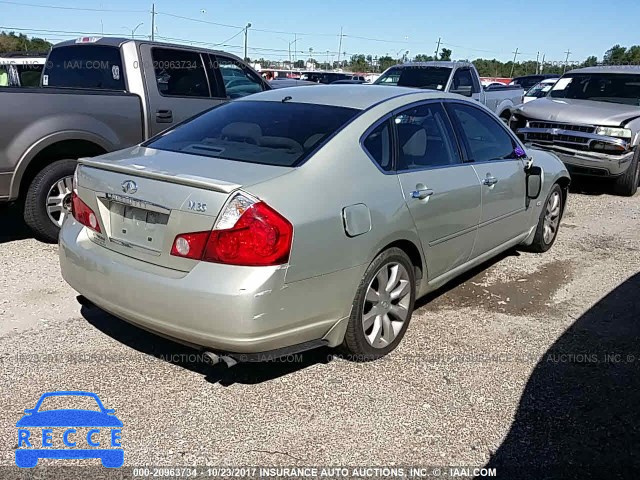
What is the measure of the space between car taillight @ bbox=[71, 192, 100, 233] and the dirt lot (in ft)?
2.66

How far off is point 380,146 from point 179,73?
3.77 m

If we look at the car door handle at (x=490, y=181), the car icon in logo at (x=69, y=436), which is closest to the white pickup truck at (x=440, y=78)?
the car door handle at (x=490, y=181)

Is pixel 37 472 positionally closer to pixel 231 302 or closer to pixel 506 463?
pixel 231 302

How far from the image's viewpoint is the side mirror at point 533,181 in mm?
5195

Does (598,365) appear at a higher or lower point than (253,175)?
lower

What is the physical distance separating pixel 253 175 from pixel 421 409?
4.93ft

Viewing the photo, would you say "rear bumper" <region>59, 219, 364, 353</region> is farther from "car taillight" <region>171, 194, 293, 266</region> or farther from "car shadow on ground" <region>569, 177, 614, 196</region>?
"car shadow on ground" <region>569, 177, 614, 196</region>

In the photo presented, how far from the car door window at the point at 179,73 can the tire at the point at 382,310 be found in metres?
3.83

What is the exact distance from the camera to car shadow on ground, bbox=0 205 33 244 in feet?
19.7

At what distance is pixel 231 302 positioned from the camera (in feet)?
9.29

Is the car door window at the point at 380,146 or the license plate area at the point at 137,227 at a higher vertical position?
the car door window at the point at 380,146

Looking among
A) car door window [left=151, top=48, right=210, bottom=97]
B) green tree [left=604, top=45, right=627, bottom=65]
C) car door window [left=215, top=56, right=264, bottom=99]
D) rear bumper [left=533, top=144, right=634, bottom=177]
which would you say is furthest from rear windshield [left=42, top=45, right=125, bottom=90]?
green tree [left=604, top=45, right=627, bottom=65]

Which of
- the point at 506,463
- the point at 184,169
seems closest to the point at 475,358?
the point at 506,463

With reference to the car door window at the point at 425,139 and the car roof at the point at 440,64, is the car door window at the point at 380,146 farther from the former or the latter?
the car roof at the point at 440,64
